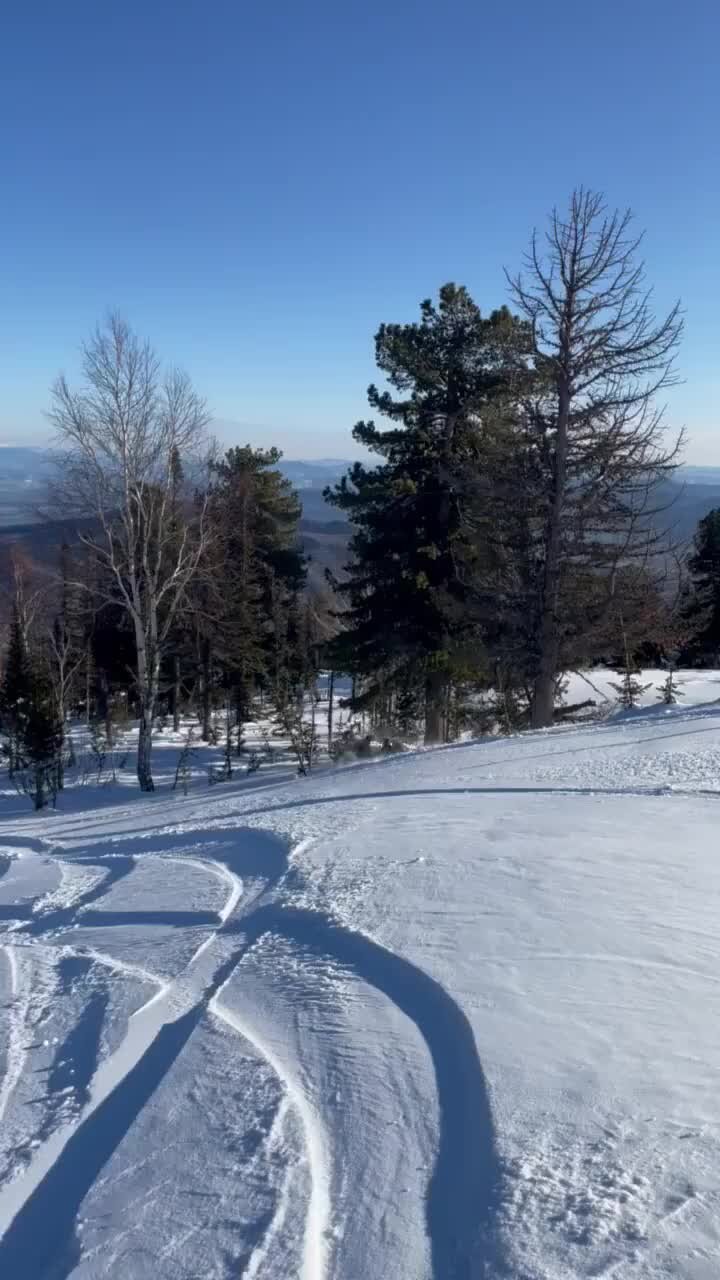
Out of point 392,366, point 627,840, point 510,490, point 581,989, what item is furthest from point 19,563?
point 581,989

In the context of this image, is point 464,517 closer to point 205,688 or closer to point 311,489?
point 205,688

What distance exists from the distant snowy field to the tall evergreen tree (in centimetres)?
1161

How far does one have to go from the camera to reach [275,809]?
1012 cm

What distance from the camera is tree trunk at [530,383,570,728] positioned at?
55.3ft

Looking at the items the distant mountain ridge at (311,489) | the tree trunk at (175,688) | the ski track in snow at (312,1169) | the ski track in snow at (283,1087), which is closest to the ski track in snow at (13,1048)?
the ski track in snow at (283,1087)

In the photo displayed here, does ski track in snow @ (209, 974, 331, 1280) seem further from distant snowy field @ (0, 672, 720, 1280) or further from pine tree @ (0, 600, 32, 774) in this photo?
pine tree @ (0, 600, 32, 774)

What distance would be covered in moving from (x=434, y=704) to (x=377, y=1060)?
16606mm

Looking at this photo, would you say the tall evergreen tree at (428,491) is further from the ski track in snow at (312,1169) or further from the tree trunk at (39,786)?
the ski track in snow at (312,1169)

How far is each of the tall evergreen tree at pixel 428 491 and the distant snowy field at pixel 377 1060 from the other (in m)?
11.6

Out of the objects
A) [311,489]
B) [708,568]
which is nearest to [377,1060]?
[708,568]

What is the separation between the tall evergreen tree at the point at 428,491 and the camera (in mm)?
18547

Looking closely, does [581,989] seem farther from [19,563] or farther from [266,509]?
[19,563]

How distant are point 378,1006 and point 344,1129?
3.18 ft

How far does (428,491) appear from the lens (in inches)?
745
